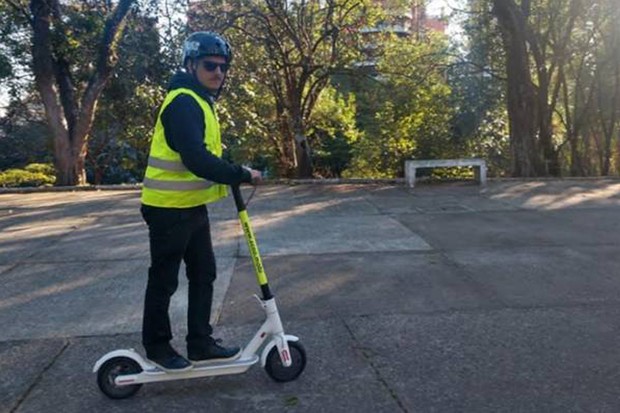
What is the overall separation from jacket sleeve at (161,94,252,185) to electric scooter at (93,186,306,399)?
0.55ft

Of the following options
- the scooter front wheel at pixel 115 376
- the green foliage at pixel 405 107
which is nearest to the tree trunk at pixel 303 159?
the green foliage at pixel 405 107

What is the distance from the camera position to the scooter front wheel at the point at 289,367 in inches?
140

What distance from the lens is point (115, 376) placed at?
11.2 feet

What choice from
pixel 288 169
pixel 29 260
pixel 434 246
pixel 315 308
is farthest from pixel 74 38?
pixel 315 308

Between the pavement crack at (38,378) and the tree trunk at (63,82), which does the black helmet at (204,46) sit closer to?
the pavement crack at (38,378)

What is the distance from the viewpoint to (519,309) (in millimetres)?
4844

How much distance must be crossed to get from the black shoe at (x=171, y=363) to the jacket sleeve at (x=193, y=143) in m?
1.01

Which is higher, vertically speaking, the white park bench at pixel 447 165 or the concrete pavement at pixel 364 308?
the white park bench at pixel 447 165

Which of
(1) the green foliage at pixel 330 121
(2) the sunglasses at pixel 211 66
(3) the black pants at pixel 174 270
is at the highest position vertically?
(1) the green foliage at pixel 330 121

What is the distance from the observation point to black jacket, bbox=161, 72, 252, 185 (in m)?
3.20

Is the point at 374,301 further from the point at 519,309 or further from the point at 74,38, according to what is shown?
the point at 74,38

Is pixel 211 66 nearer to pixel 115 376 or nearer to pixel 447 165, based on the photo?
pixel 115 376

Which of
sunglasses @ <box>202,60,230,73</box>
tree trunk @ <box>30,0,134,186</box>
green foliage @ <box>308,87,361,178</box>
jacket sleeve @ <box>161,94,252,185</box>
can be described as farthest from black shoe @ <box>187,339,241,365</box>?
green foliage @ <box>308,87,361,178</box>

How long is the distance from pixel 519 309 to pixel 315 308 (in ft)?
5.03
